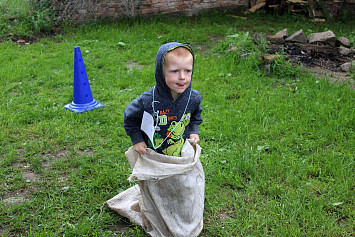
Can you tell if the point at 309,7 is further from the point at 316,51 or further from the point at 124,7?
the point at 124,7

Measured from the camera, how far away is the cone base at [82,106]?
4.78 meters

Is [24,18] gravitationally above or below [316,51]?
above

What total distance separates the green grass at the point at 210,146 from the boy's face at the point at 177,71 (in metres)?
1.25

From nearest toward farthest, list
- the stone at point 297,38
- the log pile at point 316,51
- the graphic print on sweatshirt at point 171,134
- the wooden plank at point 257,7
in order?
the graphic print on sweatshirt at point 171,134 → the log pile at point 316,51 → the stone at point 297,38 → the wooden plank at point 257,7

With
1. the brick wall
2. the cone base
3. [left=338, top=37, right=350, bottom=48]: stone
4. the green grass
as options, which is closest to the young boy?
the green grass

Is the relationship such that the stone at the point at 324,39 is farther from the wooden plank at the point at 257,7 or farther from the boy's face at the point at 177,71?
the boy's face at the point at 177,71

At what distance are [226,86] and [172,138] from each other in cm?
309

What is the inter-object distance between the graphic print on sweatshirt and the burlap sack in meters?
0.08

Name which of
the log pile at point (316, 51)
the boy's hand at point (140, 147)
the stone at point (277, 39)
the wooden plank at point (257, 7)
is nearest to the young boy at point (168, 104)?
the boy's hand at point (140, 147)

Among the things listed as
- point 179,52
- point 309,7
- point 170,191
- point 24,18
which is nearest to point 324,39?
point 309,7

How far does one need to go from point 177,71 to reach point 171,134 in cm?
49

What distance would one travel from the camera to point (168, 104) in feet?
8.36

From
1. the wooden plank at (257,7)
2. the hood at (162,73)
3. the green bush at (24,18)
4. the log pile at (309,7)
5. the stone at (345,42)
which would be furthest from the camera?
the wooden plank at (257,7)

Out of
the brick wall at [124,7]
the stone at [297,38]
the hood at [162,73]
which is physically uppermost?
the hood at [162,73]
